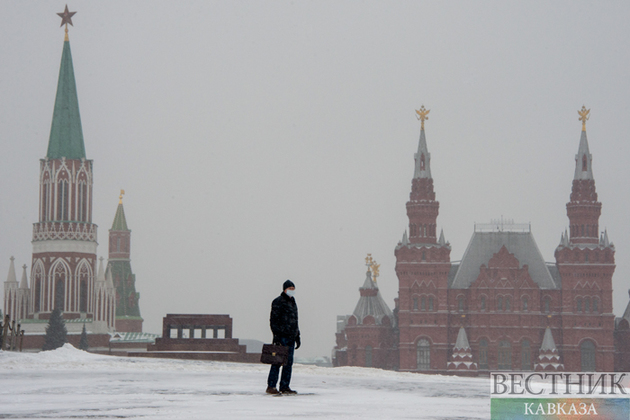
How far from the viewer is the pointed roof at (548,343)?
104 metres

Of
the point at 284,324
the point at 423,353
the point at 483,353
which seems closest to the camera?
the point at 284,324

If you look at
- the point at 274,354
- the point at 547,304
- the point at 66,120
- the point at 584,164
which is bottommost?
the point at 274,354

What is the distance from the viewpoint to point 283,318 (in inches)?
605

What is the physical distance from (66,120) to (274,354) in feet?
321

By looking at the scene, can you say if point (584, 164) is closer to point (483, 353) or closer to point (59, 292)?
point (483, 353)

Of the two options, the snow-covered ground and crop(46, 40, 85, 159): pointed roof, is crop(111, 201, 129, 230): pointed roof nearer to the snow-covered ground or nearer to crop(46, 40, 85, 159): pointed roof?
crop(46, 40, 85, 159): pointed roof

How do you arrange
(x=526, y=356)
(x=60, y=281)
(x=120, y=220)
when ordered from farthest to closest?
1. (x=120, y=220)
2. (x=526, y=356)
3. (x=60, y=281)

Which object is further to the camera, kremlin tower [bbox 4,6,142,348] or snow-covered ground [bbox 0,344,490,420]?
kremlin tower [bbox 4,6,142,348]

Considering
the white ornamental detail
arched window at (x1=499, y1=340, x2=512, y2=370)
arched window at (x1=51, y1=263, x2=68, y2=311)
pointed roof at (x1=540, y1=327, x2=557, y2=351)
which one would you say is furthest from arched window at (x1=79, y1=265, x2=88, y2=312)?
pointed roof at (x1=540, y1=327, x2=557, y2=351)

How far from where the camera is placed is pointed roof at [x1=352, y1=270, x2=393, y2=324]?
108m

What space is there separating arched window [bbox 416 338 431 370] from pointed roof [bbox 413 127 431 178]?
18.0 m

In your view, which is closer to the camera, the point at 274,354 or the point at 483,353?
the point at 274,354

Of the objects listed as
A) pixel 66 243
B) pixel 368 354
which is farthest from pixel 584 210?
pixel 66 243

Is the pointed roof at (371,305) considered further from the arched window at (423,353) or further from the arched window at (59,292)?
the arched window at (59,292)
